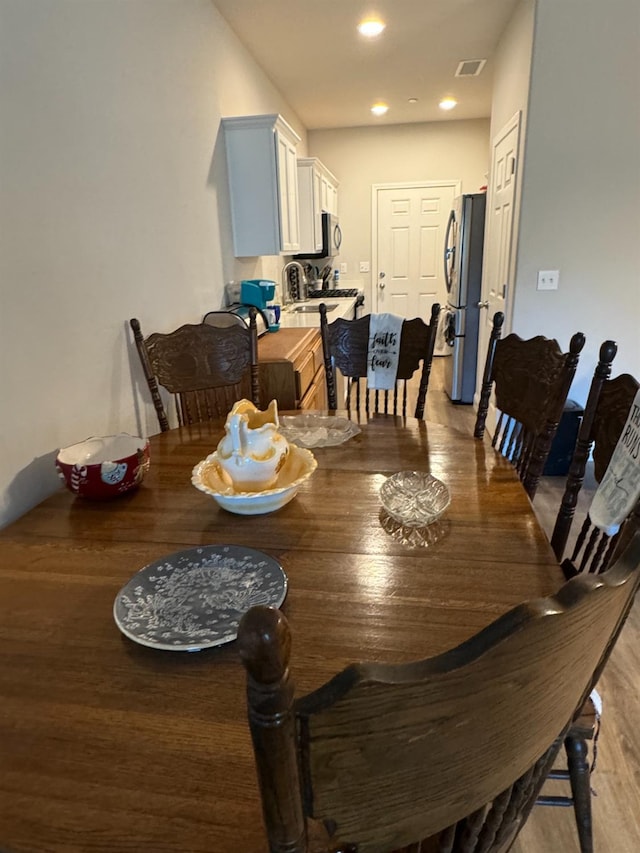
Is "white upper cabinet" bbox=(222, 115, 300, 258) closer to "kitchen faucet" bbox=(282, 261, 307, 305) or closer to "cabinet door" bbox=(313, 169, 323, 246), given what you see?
"cabinet door" bbox=(313, 169, 323, 246)

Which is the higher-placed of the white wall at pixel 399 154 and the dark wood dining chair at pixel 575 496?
the white wall at pixel 399 154

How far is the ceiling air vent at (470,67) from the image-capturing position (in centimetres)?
374

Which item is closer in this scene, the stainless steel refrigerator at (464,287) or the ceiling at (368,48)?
the ceiling at (368,48)

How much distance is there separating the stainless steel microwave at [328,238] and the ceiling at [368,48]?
988 mm

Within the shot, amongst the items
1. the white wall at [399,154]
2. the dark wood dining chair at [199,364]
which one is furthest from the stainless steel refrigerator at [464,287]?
the dark wood dining chair at [199,364]

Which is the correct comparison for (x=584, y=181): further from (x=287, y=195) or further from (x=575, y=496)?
(x=575, y=496)

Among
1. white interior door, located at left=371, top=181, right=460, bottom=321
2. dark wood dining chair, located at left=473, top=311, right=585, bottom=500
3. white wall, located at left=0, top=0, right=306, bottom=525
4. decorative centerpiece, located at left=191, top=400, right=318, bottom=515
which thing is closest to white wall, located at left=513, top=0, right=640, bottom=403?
dark wood dining chair, located at left=473, top=311, right=585, bottom=500

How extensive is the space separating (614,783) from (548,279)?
8.10 ft

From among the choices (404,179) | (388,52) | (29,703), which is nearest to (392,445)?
(29,703)

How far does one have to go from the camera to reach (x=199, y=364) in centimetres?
193

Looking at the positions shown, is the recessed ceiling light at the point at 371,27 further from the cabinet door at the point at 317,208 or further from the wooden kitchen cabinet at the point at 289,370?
the wooden kitchen cabinet at the point at 289,370

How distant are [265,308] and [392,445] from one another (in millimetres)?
1937

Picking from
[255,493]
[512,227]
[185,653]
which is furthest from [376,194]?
[185,653]

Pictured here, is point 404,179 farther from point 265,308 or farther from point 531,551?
point 531,551
